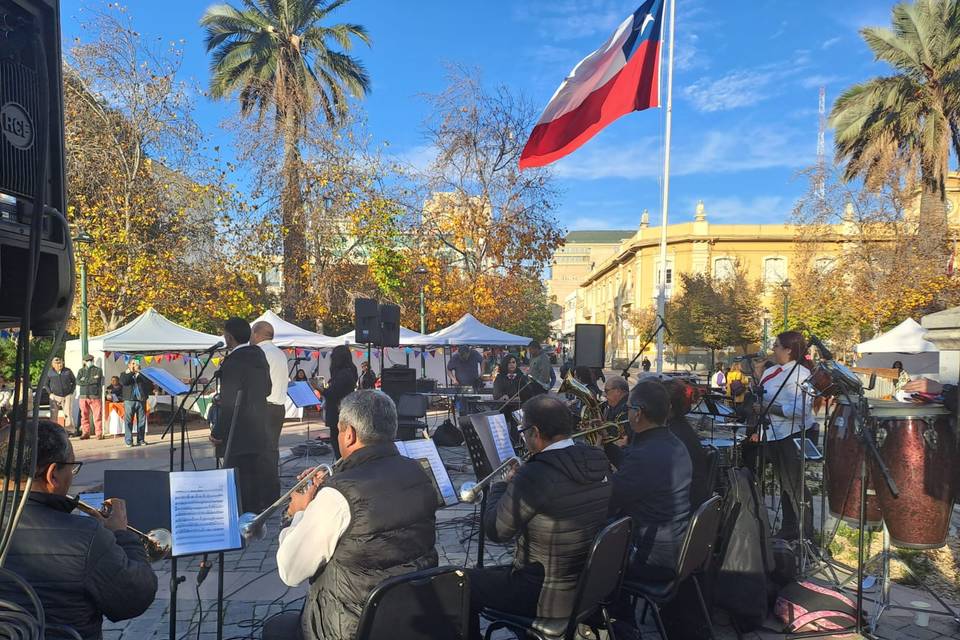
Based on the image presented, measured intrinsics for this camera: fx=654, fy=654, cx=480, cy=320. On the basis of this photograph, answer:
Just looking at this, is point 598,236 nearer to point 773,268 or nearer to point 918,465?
point 773,268

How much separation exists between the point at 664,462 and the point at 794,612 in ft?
5.04

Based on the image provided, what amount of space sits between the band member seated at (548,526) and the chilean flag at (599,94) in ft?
23.8

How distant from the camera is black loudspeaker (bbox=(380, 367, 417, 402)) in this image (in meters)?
11.1

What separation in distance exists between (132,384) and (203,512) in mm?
10464

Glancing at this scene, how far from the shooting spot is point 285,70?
70.4 feet

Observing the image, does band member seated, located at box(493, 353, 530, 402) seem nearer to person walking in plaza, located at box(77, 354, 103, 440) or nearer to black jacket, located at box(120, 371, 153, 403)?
black jacket, located at box(120, 371, 153, 403)

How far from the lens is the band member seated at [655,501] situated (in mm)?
3660

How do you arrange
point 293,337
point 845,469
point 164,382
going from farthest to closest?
point 293,337 < point 164,382 < point 845,469

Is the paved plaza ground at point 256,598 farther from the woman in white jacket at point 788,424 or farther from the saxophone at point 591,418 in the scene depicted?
the saxophone at point 591,418

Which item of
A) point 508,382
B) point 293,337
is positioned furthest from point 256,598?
point 293,337

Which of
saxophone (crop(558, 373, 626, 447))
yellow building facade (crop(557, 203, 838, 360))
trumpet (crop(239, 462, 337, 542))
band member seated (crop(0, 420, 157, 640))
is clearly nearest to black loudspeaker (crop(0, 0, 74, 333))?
band member seated (crop(0, 420, 157, 640))

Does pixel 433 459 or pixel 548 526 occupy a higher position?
pixel 433 459

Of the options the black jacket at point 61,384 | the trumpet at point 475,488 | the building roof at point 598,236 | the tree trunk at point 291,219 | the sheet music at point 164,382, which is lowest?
the black jacket at point 61,384

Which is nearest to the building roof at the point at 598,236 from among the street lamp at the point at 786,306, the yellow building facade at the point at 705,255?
the yellow building facade at the point at 705,255
